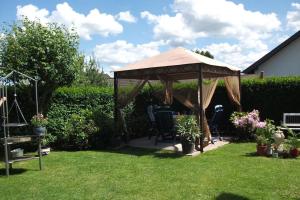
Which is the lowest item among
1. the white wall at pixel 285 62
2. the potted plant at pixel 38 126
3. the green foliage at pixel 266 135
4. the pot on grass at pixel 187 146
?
the pot on grass at pixel 187 146

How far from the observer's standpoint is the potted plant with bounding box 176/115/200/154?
8.55 m

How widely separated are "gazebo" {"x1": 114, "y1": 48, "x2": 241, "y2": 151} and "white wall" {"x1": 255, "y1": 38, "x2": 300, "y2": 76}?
649cm

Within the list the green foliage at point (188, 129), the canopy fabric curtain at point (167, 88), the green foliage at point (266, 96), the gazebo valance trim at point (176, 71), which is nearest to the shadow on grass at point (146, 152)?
the green foliage at point (188, 129)

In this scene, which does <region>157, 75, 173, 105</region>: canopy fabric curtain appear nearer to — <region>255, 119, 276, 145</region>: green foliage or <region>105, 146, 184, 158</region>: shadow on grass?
<region>105, 146, 184, 158</region>: shadow on grass

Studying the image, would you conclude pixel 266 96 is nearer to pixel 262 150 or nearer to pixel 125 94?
pixel 262 150

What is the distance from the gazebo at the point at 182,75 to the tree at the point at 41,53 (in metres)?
1.62

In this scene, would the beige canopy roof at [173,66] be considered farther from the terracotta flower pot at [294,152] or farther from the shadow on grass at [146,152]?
the terracotta flower pot at [294,152]

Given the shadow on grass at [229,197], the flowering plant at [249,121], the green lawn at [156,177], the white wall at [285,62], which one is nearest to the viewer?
the shadow on grass at [229,197]

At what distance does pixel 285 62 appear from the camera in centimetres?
1698

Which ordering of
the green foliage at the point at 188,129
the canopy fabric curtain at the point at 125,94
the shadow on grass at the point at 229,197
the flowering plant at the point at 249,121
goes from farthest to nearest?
1. the canopy fabric curtain at the point at 125,94
2. the flowering plant at the point at 249,121
3. the green foliage at the point at 188,129
4. the shadow on grass at the point at 229,197

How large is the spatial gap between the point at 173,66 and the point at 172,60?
1.30ft

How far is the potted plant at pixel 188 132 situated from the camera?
8547 mm

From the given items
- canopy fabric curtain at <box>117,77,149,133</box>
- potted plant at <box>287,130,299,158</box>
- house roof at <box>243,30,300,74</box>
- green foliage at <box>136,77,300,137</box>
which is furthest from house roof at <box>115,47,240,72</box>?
house roof at <box>243,30,300,74</box>

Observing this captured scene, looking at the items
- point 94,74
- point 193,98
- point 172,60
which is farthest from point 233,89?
point 94,74
